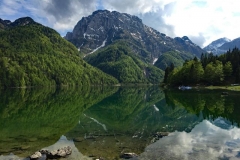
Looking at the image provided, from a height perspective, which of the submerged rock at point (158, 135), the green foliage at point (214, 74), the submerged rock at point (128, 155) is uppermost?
the green foliage at point (214, 74)

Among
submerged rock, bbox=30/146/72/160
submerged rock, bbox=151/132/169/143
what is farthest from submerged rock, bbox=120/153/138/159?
submerged rock, bbox=151/132/169/143

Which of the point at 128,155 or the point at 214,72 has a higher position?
the point at 214,72

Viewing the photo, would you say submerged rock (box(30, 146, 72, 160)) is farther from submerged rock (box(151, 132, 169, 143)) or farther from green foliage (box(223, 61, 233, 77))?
green foliage (box(223, 61, 233, 77))

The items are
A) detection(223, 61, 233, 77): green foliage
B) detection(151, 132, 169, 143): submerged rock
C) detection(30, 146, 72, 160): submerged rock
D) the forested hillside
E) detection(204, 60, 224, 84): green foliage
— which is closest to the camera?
detection(30, 146, 72, 160): submerged rock

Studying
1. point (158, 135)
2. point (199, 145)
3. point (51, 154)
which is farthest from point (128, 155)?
point (158, 135)

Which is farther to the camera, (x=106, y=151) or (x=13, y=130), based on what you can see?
(x=13, y=130)

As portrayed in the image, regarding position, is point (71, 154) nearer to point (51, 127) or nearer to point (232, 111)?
point (51, 127)

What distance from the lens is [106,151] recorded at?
31.4 metres

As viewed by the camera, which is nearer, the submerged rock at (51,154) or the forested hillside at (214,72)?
the submerged rock at (51,154)

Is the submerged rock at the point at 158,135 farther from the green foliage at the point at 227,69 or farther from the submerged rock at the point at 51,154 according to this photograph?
the green foliage at the point at 227,69

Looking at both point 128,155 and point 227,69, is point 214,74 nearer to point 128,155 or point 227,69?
point 227,69

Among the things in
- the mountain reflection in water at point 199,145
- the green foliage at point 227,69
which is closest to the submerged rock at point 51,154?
the mountain reflection in water at point 199,145

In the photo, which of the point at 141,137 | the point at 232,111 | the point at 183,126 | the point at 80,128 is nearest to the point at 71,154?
the point at 141,137

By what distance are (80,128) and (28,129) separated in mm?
10630
